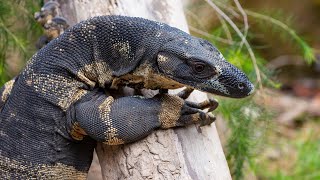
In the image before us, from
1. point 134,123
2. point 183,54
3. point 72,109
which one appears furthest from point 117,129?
point 183,54

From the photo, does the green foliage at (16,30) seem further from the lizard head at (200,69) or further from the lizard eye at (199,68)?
the lizard eye at (199,68)

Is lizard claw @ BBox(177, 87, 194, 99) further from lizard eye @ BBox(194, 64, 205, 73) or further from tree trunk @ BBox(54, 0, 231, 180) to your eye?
lizard eye @ BBox(194, 64, 205, 73)

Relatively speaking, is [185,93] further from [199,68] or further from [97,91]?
[97,91]

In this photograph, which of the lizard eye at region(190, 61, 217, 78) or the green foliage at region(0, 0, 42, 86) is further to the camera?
the green foliage at region(0, 0, 42, 86)

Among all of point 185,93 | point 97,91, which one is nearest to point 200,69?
point 185,93

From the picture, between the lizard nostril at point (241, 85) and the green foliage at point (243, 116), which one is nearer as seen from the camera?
the lizard nostril at point (241, 85)

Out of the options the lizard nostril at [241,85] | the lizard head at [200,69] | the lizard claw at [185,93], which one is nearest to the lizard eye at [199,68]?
the lizard head at [200,69]

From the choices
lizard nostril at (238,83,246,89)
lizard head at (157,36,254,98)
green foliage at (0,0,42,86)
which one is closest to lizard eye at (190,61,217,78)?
lizard head at (157,36,254,98)
